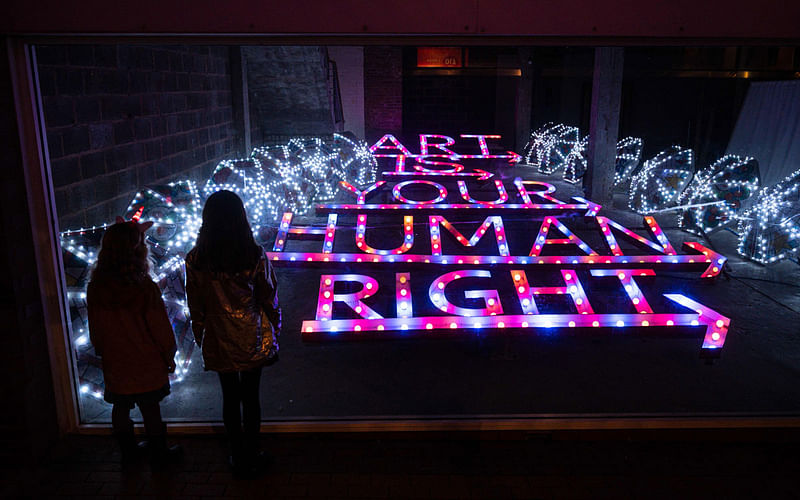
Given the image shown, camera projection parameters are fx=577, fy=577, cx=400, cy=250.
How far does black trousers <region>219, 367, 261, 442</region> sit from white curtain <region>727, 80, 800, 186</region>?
452 inches

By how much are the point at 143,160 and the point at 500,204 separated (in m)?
4.98

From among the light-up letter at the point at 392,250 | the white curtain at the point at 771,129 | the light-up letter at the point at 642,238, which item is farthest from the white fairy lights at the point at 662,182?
the light-up letter at the point at 392,250

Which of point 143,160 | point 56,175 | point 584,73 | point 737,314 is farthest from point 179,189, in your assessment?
point 584,73

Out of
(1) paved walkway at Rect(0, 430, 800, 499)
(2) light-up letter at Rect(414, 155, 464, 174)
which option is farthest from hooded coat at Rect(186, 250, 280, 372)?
(2) light-up letter at Rect(414, 155, 464, 174)

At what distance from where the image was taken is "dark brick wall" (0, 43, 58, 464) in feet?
10.5

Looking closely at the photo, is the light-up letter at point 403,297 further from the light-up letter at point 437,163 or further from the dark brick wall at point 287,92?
the dark brick wall at point 287,92

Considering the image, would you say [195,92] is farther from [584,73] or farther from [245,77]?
[584,73]

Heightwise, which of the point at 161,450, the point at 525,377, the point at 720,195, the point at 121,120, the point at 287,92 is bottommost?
the point at 525,377

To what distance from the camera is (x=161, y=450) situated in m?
3.40

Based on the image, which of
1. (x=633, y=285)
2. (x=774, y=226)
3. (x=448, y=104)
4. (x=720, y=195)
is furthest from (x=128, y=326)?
(x=448, y=104)

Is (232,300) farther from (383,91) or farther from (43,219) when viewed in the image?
(383,91)

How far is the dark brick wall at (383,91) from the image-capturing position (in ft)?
59.3

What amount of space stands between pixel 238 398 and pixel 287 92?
985 cm

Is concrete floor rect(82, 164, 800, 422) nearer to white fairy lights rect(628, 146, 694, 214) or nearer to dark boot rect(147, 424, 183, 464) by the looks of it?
dark boot rect(147, 424, 183, 464)
